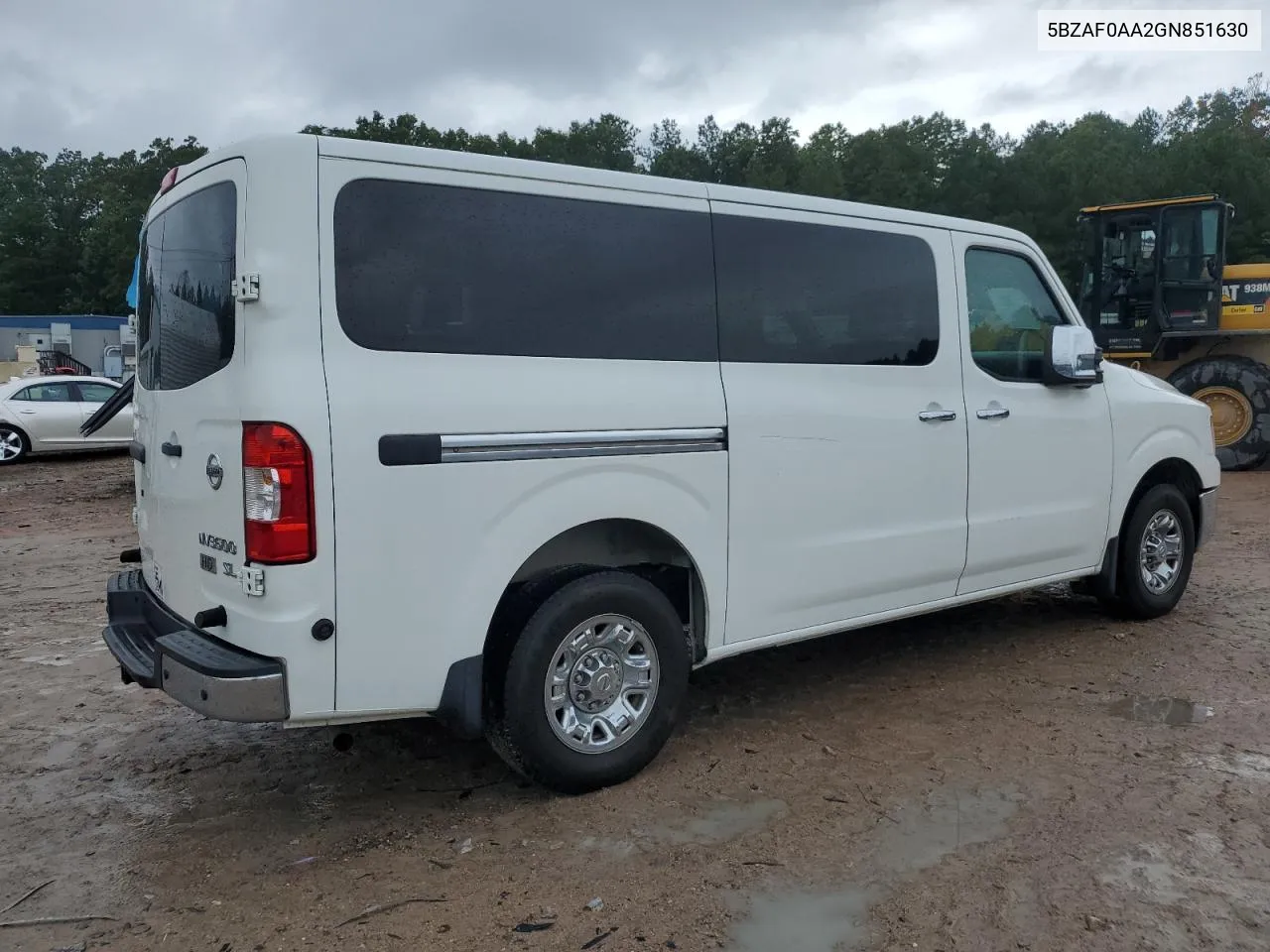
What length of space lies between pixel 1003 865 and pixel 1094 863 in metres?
0.29

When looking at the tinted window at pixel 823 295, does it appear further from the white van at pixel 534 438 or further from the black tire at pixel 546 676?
the black tire at pixel 546 676

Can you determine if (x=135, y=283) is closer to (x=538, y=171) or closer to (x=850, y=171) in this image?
(x=538, y=171)

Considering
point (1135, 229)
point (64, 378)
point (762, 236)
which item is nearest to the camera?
point (762, 236)

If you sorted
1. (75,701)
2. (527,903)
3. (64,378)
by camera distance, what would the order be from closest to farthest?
(527,903)
(75,701)
(64,378)

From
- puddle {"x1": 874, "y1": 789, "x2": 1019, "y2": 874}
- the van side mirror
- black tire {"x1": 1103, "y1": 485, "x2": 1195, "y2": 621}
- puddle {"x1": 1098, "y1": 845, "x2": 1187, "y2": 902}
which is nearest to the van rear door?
puddle {"x1": 874, "y1": 789, "x2": 1019, "y2": 874}

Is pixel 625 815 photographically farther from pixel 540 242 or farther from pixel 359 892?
pixel 540 242

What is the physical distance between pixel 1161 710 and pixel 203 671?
4.01 meters

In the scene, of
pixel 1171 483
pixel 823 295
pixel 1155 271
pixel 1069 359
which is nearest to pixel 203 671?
pixel 823 295

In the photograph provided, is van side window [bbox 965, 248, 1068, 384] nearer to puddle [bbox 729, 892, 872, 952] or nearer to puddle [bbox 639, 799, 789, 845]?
puddle [bbox 639, 799, 789, 845]

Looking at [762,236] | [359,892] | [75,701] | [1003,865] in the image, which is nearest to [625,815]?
[359,892]

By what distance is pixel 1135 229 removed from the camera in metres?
13.4

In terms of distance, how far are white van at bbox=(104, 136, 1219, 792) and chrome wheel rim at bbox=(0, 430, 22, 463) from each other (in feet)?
45.9

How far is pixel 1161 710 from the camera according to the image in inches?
186

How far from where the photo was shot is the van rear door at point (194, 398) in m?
3.28
